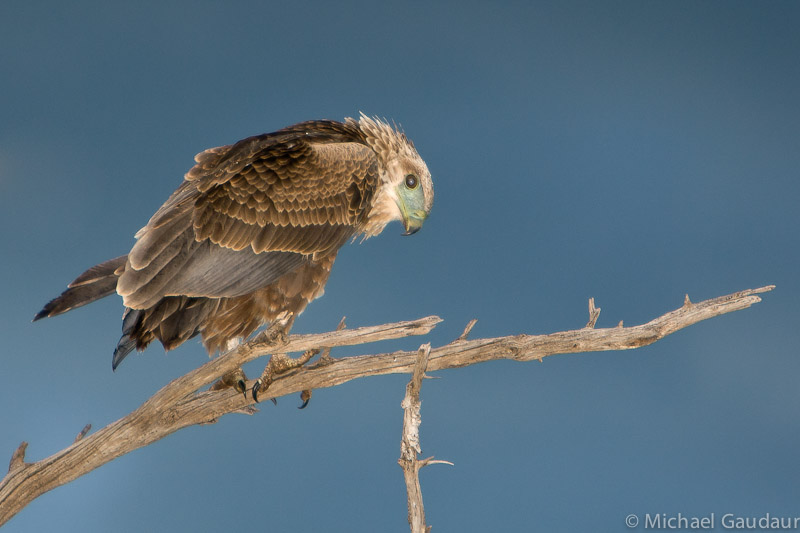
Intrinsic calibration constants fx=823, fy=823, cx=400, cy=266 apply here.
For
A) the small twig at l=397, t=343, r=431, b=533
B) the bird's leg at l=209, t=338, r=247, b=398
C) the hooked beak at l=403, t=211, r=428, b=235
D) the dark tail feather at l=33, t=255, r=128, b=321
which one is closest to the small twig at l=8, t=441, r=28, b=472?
the dark tail feather at l=33, t=255, r=128, b=321

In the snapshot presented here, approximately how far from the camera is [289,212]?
18.9 ft

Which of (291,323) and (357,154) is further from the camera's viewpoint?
(357,154)

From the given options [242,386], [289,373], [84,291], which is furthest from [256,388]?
[84,291]

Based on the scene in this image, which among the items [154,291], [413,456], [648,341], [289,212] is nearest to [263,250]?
[289,212]

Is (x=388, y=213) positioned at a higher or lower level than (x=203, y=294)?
higher

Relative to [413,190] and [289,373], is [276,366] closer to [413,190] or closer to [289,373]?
[289,373]

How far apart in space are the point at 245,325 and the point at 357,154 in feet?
4.89

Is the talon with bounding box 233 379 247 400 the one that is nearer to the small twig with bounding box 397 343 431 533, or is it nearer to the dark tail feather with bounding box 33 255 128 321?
the dark tail feather with bounding box 33 255 128 321

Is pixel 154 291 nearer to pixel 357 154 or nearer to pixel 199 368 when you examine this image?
pixel 199 368

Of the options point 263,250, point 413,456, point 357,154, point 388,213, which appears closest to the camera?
point 413,456

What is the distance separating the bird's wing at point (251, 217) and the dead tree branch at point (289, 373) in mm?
580

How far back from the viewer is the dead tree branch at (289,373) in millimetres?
5258

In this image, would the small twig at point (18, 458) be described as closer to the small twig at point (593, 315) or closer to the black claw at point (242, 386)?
the black claw at point (242, 386)

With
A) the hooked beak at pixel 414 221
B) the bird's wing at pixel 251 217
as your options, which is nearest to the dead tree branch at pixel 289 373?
the bird's wing at pixel 251 217
